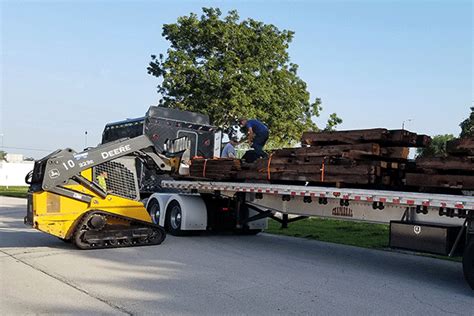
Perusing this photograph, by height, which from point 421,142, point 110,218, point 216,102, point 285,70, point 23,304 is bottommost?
point 23,304

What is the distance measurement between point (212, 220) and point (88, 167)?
394 centimetres

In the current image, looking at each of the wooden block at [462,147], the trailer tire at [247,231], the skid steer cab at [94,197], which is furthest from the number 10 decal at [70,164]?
the wooden block at [462,147]

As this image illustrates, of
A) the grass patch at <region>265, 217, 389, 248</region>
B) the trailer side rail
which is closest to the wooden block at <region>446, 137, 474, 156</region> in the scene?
the trailer side rail

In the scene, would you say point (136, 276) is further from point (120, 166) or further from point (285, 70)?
point (285, 70)

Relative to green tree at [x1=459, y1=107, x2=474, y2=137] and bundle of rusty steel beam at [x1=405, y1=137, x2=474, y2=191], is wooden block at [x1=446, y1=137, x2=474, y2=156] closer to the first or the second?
bundle of rusty steel beam at [x1=405, y1=137, x2=474, y2=191]

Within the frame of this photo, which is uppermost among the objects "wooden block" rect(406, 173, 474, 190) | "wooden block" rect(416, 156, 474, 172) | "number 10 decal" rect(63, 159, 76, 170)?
"wooden block" rect(416, 156, 474, 172)

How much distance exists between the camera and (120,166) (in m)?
10.7

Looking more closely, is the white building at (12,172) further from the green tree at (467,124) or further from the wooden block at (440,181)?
the wooden block at (440,181)

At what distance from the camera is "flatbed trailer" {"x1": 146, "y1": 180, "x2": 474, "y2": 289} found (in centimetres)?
731

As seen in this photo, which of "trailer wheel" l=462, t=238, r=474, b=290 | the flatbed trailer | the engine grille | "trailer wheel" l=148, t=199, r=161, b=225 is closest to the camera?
"trailer wheel" l=462, t=238, r=474, b=290

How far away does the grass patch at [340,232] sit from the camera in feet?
40.7

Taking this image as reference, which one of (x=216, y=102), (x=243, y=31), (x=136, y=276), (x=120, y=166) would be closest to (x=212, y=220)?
(x=120, y=166)

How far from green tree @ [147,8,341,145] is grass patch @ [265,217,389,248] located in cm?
1115

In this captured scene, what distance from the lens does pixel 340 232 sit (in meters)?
14.1
